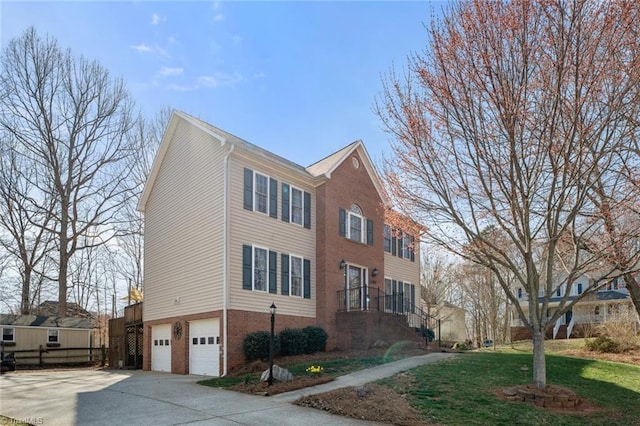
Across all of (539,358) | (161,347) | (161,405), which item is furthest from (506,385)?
(161,347)

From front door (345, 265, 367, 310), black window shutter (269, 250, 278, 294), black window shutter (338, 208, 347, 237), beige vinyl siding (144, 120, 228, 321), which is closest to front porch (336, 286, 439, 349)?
front door (345, 265, 367, 310)

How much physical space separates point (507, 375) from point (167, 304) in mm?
12880

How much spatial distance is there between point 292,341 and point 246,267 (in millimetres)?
2944

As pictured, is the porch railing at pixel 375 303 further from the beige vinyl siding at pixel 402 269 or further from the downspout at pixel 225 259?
the downspout at pixel 225 259

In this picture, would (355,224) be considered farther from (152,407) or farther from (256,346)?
(152,407)

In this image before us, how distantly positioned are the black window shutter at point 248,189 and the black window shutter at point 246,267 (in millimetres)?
1475

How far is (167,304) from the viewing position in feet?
64.0

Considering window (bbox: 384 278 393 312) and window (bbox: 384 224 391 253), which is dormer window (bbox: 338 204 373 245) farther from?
window (bbox: 384 278 393 312)

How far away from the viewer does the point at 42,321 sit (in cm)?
2770

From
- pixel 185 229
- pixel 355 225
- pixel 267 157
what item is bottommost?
pixel 185 229

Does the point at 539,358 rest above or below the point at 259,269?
below

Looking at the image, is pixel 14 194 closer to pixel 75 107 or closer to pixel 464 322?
pixel 75 107

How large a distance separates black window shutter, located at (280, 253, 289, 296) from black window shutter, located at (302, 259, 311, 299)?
102 centimetres

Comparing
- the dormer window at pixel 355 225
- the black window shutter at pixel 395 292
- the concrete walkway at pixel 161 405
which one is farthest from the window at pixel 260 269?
the black window shutter at pixel 395 292
